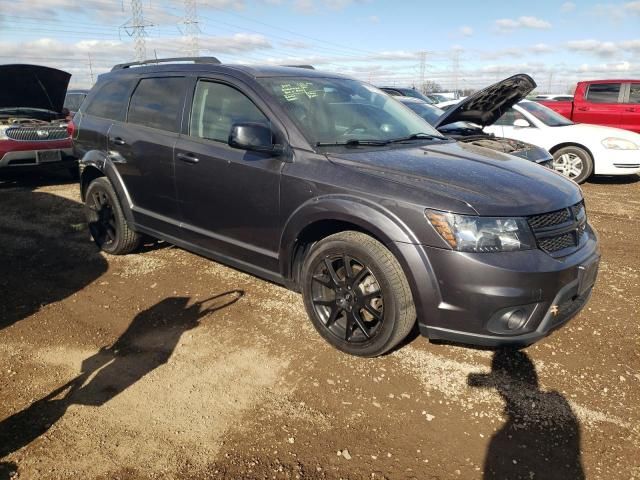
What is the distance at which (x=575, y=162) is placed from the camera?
8.88 metres

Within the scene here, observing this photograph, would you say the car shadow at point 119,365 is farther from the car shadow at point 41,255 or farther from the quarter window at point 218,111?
the quarter window at point 218,111

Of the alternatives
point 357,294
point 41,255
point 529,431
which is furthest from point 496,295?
point 41,255

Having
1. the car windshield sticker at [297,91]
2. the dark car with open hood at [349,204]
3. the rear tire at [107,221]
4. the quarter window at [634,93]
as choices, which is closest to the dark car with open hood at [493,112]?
the dark car with open hood at [349,204]

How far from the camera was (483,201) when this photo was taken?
266cm

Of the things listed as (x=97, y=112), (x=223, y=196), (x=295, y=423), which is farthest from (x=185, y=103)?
(x=295, y=423)

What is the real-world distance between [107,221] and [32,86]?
4.43 metres

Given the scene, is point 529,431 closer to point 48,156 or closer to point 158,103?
point 158,103

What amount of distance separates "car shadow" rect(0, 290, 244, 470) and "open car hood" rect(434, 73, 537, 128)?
3.46 metres

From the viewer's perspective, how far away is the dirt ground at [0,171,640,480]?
2.31 m

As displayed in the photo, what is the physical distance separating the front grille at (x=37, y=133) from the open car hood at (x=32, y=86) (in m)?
0.55

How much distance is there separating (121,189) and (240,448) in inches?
117

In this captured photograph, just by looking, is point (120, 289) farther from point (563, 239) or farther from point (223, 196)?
point (563, 239)

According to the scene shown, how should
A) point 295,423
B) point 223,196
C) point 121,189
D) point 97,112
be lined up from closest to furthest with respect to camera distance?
point 295,423 < point 223,196 < point 121,189 < point 97,112

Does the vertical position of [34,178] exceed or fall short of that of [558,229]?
it falls short
